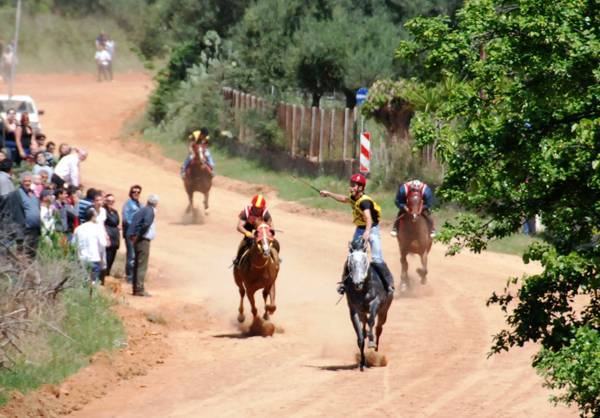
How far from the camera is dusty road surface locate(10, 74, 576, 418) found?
1719 cm

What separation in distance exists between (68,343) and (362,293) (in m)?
4.31

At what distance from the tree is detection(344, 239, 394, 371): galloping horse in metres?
4.58

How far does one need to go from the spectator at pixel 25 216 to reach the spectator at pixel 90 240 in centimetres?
146

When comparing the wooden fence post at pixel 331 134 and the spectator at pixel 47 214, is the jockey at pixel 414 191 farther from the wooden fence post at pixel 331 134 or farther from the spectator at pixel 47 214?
the wooden fence post at pixel 331 134

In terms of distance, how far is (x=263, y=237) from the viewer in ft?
65.6

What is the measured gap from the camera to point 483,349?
20562 millimetres

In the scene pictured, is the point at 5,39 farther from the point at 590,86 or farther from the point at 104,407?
the point at 590,86

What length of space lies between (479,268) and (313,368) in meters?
9.32

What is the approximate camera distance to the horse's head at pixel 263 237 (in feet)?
65.6

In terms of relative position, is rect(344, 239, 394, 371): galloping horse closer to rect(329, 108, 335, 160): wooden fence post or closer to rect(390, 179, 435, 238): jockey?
rect(390, 179, 435, 238): jockey

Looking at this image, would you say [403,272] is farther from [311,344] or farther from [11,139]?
[11,139]

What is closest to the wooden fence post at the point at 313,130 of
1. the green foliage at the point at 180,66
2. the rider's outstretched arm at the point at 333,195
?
the green foliage at the point at 180,66

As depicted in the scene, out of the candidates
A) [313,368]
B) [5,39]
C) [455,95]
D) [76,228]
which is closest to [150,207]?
[76,228]

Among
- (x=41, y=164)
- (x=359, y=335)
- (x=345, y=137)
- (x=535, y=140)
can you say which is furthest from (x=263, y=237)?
(x=345, y=137)
